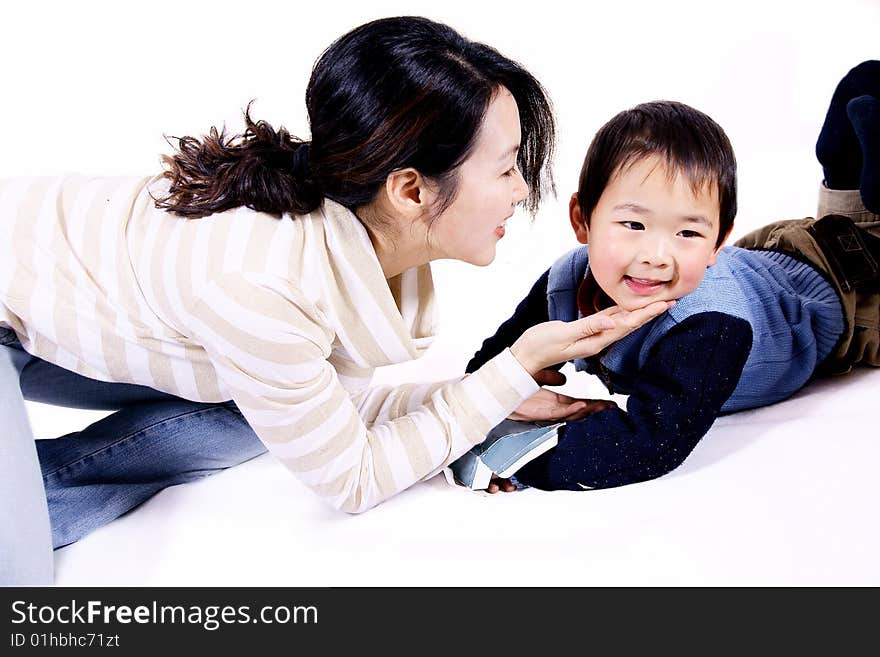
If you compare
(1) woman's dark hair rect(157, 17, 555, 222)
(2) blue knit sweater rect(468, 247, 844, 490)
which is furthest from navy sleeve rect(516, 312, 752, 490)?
(1) woman's dark hair rect(157, 17, 555, 222)

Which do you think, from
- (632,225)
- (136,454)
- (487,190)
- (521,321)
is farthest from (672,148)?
(136,454)

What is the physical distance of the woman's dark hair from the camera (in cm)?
117

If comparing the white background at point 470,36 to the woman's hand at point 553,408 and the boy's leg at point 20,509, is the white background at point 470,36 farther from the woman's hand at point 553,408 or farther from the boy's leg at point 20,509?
the boy's leg at point 20,509

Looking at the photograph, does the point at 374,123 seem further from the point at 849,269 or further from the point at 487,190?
the point at 849,269

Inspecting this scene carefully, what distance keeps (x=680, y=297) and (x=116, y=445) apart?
856 millimetres

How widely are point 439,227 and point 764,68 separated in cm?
180

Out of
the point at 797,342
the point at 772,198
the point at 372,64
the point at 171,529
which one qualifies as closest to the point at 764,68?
the point at 772,198

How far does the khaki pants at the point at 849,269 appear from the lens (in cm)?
156

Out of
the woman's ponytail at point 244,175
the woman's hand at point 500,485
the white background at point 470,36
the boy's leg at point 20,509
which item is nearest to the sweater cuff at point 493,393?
the woman's hand at point 500,485

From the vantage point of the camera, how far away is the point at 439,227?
4.22 feet

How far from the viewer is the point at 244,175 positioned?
128 centimetres

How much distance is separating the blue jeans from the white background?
3.78ft

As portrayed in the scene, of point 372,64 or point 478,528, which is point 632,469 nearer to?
point 478,528

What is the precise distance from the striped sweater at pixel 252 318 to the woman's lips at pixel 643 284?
185 mm
